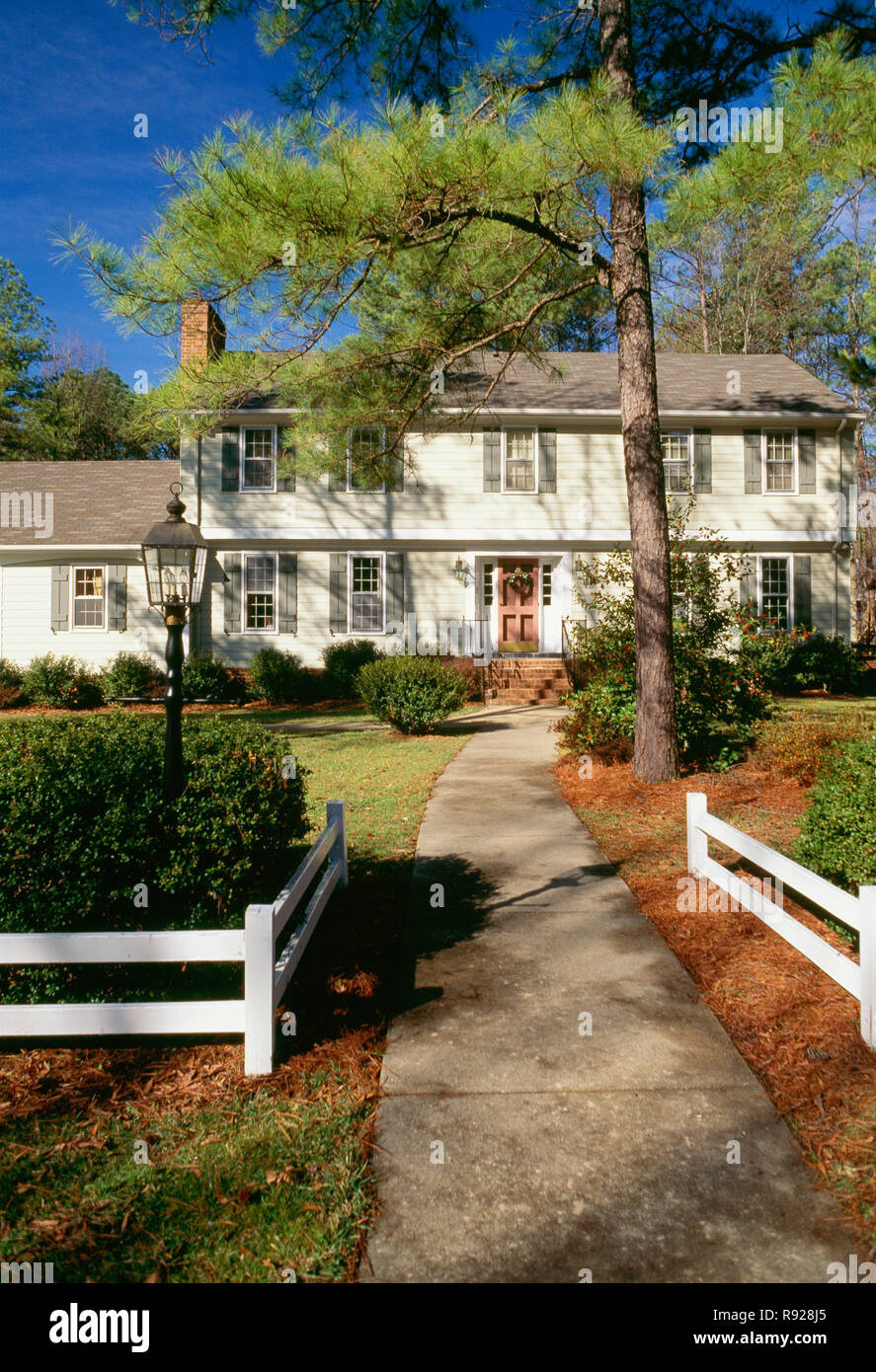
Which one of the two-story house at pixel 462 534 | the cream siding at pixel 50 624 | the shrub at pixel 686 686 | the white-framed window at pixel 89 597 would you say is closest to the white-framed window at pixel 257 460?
the two-story house at pixel 462 534

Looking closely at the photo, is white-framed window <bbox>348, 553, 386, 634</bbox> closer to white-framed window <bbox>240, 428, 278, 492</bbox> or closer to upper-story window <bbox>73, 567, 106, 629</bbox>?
white-framed window <bbox>240, 428, 278, 492</bbox>

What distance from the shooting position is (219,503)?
1902cm

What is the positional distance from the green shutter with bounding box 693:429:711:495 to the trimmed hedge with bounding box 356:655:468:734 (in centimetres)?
1001

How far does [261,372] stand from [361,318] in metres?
1.70

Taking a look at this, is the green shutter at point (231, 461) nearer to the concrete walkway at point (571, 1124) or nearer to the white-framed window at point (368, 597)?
the white-framed window at point (368, 597)

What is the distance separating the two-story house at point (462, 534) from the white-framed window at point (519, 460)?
3 centimetres

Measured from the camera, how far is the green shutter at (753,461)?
63.8 feet

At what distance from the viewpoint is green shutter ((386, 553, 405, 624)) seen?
19.1 meters

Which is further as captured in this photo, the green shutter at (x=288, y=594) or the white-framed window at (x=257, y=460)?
the green shutter at (x=288, y=594)

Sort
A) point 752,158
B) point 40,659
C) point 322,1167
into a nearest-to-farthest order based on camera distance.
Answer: point 322,1167, point 752,158, point 40,659

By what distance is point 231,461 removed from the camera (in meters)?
19.0

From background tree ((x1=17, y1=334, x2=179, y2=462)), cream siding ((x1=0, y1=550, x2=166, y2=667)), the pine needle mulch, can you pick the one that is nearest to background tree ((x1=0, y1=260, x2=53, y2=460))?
background tree ((x1=17, y1=334, x2=179, y2=462))

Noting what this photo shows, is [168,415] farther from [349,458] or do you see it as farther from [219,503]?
[219,503]

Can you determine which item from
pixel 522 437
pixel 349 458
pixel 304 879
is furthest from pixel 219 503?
pixel 304 879
